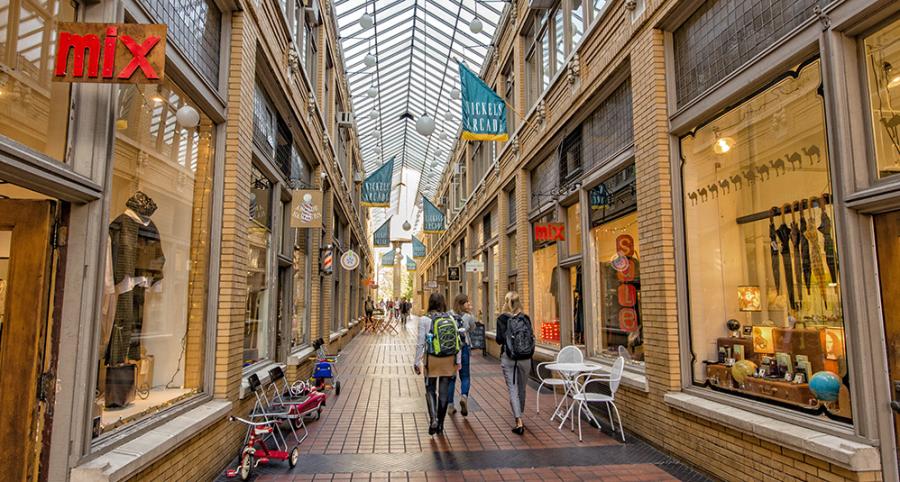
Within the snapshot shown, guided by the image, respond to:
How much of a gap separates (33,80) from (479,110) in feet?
26.1

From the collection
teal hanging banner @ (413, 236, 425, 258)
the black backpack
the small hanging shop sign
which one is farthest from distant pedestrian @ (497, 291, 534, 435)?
teal hanging banner @ (413, 236, 425, 258)

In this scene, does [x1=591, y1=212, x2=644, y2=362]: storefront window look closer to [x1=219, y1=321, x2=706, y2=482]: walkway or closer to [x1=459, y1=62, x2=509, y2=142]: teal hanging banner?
[x1=219, y1=321, x2=706, y2=482]: walkway

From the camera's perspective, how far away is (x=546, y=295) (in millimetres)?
11086

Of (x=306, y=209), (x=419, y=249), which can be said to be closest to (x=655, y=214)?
(x=306, y=209)

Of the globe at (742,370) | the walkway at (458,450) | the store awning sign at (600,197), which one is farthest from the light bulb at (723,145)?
the walkway at (458,450)

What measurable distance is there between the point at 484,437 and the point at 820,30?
507 centimetres

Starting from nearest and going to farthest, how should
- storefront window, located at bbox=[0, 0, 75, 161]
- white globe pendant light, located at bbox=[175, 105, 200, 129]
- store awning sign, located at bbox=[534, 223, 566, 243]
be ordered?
storefront window, located at bbox=[0, 0, 75, 161] → white globe pendant light, located at bbox=[175, 105, 200, 129] → store awning sign, located at bbox=[534, 223, 566, 243]

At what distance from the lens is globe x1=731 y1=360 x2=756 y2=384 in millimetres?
4977

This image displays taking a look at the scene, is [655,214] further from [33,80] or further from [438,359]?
[33,80]

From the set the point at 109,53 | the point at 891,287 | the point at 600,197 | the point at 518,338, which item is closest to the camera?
the point at 109,53

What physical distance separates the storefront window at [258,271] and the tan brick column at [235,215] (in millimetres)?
1046

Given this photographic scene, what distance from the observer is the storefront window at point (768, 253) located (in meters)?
4.22

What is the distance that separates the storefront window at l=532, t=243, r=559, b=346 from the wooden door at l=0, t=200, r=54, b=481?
828cm

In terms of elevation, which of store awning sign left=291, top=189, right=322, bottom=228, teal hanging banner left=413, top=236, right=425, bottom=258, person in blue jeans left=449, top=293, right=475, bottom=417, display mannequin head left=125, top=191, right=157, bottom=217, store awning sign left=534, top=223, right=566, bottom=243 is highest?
teal hanging banner left=413, top=236, right=425, bottom=258
